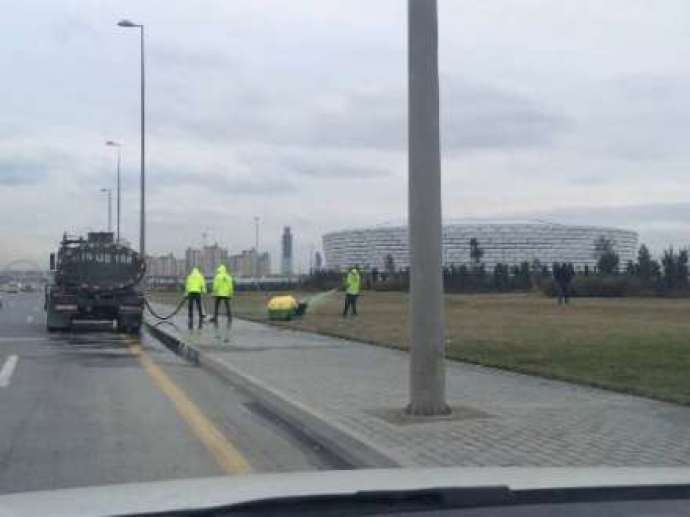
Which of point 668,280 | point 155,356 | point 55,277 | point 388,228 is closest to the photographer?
point 155,356

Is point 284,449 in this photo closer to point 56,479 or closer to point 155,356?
point 56,479

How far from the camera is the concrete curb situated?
8945 millimetres

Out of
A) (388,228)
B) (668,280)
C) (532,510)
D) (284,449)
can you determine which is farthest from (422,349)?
(388,228)

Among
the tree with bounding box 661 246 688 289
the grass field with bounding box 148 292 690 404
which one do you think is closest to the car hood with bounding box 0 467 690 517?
the grass field with bounding box 148 292 690 404

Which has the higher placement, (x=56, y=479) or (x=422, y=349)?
(x=422, y=349)

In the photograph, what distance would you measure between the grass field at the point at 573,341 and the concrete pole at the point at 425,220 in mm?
3126

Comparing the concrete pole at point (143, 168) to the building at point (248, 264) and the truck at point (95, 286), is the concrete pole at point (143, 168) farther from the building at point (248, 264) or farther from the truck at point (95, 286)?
the building at point (248, 264)

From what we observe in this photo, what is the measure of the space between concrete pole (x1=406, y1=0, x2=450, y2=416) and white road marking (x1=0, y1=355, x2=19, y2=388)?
275 inches

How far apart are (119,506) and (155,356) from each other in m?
19.0

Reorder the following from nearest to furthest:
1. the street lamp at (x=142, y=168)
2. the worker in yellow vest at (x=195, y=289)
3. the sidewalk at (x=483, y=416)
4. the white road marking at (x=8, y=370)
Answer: the sidewalk at (x=483, y=416), the white road marking at (x=8, y=370), the worker in yellow vest at (x=195, y=289), the street lamp at (x=142, y=168)

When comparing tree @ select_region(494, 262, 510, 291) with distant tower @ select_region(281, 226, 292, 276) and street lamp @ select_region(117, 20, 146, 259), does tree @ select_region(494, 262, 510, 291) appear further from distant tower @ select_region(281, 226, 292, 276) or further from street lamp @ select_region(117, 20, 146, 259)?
distant tower @ select_region(281, 226, 292, 276)

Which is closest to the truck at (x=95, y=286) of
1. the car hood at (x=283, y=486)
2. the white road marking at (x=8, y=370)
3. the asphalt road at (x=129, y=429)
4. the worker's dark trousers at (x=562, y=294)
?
the white road marking at (x=8, y=370)

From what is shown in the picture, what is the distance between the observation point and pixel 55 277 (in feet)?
101

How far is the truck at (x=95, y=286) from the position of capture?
29.9m
